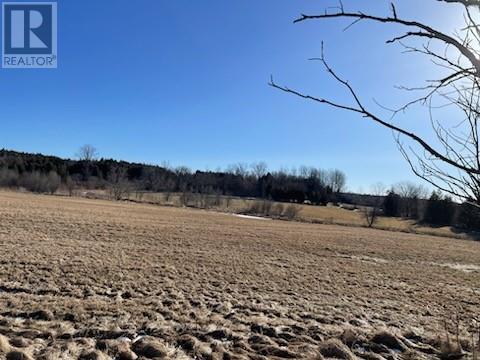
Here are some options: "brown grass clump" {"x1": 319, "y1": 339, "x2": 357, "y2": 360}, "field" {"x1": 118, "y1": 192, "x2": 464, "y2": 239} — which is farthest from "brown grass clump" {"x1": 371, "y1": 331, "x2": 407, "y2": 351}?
"field" {"x1": 118, "y1": 192, "x2": 464, "y2": 239}

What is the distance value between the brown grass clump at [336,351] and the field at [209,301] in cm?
2

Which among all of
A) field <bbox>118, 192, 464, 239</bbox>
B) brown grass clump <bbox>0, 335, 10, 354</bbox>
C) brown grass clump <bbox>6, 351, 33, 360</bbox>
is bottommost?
field <bbox>118, 192, 464, 239</bbox>

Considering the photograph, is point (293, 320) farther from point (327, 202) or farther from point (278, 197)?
point (327, 202)

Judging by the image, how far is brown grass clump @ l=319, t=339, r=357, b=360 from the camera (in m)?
4.77

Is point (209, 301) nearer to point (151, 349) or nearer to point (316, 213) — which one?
point (151, 349)

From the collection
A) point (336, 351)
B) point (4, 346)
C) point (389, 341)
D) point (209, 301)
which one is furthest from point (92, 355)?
point (209, 301)

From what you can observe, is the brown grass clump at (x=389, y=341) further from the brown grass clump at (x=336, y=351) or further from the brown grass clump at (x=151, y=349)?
the brown grass clump at (x=151, y=349)

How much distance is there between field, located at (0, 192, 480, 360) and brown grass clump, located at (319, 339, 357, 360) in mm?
24

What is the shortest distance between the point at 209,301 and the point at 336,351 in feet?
15.2

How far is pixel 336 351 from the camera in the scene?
16.0ft

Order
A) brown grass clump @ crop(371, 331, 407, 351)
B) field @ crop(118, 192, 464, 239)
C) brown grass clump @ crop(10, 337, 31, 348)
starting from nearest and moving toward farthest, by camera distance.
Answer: brown grass clump @ crop(10, 337, 31, 348), brown grass clump @ crop(371, 331, 407, 351), field @ crop(118, 192, 464, 239)

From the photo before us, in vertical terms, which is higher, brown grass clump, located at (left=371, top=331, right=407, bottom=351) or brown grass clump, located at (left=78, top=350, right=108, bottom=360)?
brown grass clump, located at (left=78, top=350, right=108, bottom=360)

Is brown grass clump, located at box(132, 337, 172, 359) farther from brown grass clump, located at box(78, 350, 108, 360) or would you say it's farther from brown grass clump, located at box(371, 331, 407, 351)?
brown grass clump, located at box(371, 331, 407, 351)

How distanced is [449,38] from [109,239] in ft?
63.7
